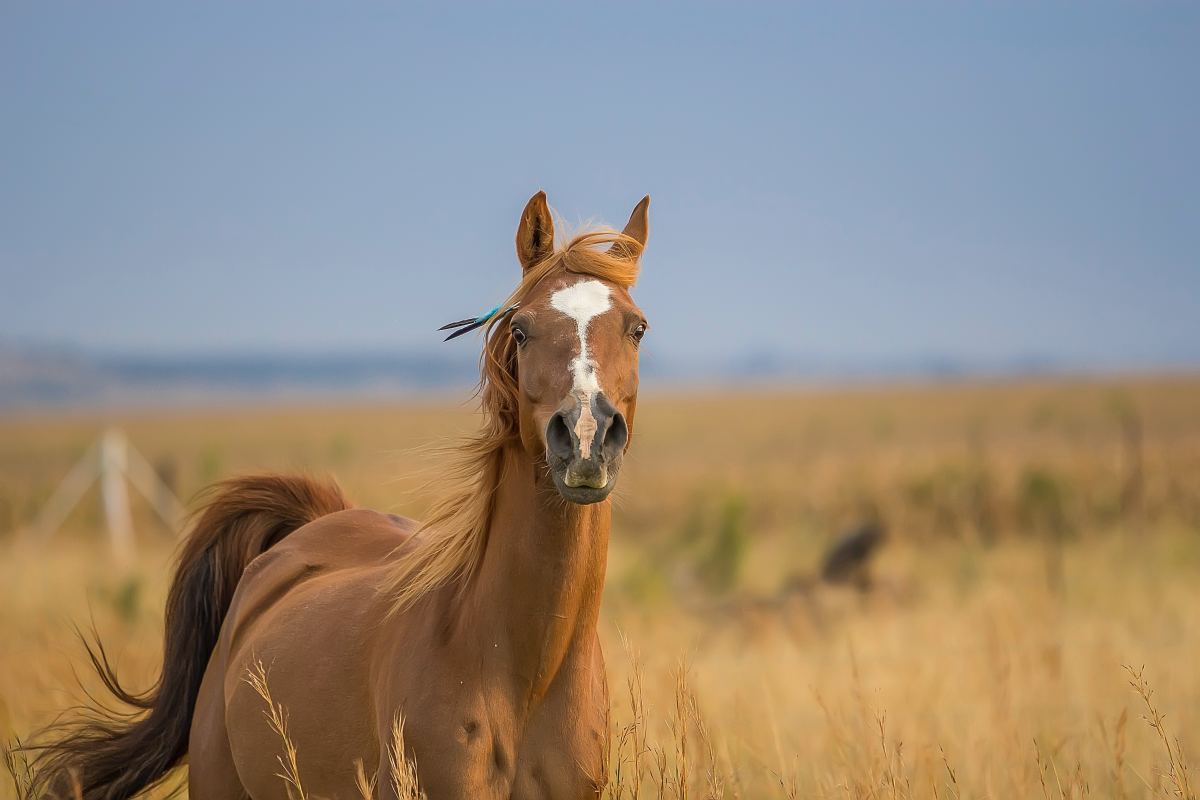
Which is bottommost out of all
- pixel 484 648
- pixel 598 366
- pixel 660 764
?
pixel 660 764

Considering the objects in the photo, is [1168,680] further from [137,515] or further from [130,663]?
[137,515]

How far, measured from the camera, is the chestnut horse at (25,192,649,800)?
320cm

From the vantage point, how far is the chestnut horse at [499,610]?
3.20 meters

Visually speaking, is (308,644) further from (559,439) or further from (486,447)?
(559,439)

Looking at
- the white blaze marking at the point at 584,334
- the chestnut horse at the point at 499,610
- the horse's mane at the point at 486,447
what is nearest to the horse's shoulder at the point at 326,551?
the chestnut horse at the point at 499,610

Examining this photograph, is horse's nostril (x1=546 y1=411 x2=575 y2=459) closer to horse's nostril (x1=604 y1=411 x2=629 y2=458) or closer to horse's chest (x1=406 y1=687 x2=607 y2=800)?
horse's nostril (x1=604 y1=411 x2=629 y2=458)

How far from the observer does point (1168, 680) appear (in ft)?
26.1

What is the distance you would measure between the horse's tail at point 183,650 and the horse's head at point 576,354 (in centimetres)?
235

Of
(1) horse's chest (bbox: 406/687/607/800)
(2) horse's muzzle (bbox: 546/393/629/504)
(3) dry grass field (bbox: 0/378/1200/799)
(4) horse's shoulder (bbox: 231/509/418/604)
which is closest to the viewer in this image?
(2) horse's muzzle (bbox: 546/393/629/504)

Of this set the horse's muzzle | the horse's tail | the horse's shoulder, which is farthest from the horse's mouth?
the horse's tail

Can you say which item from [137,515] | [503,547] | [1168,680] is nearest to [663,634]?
[1168,680]

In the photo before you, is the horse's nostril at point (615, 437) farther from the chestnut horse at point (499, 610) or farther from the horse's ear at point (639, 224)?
the horse's ear at point (639, 224)

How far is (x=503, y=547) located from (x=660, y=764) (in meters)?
1.06

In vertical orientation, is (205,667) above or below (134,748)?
above
